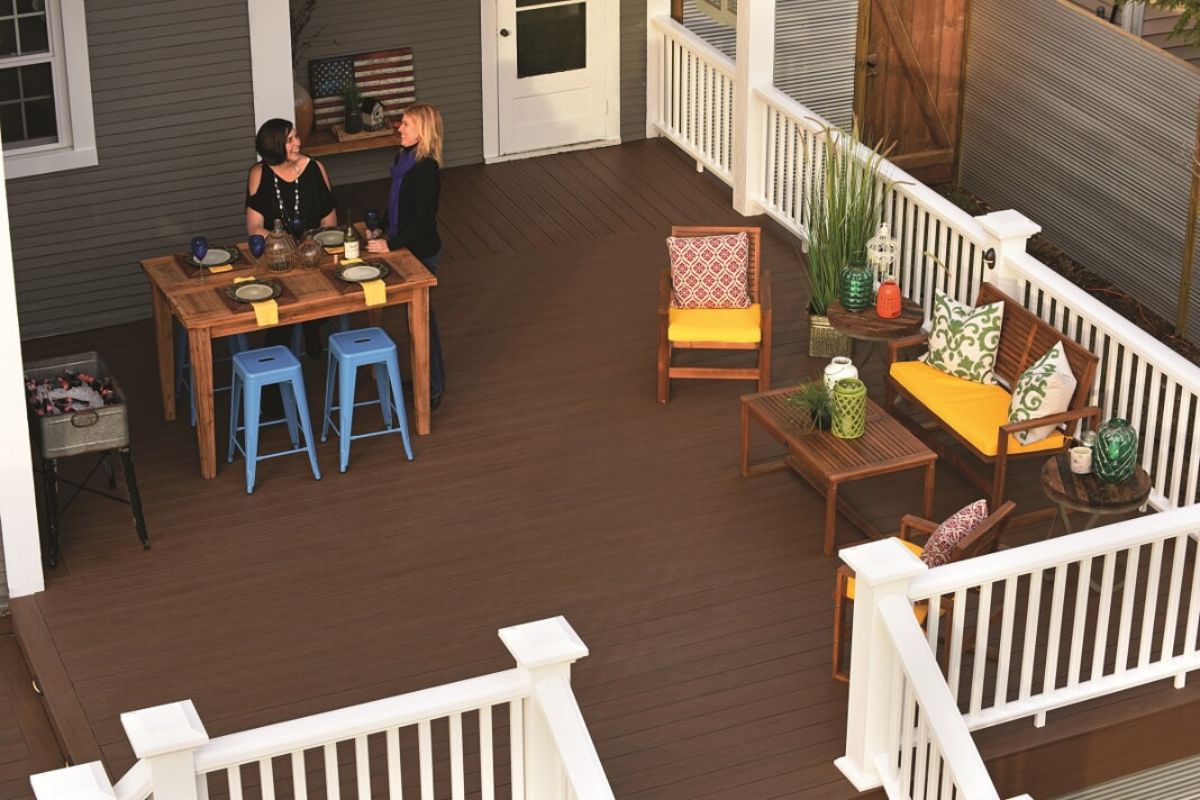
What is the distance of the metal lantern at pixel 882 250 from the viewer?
31.3 feet

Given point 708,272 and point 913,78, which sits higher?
point 913,78

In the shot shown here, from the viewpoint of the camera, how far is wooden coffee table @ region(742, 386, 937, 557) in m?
8.05

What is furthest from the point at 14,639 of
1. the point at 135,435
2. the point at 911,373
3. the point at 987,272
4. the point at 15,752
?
the point at 987,272

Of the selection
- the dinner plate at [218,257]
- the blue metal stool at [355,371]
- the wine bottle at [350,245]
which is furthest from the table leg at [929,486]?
the dinner plate at [218,257]

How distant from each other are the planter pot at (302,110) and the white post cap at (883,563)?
576 centimetres

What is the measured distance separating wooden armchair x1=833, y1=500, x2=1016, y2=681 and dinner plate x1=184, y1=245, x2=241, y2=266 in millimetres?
3404

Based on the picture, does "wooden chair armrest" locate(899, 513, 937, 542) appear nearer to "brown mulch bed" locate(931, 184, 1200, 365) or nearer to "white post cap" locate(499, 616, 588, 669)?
"white post cap" locate(499, 616, 588, 669)

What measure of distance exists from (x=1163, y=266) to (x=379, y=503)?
204 inches

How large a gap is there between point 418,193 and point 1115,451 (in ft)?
11.3

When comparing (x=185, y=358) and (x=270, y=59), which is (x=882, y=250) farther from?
(x=185, y=358)

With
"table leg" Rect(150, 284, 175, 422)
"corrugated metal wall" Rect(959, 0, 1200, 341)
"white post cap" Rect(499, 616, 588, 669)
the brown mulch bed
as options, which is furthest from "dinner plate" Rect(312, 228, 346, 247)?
"corrugated metal wall" Rect(959, 0, 1200, 341)

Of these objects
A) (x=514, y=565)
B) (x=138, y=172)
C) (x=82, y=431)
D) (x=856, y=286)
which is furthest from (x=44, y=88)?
(x=856, y=286)

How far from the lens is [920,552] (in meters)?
7.55

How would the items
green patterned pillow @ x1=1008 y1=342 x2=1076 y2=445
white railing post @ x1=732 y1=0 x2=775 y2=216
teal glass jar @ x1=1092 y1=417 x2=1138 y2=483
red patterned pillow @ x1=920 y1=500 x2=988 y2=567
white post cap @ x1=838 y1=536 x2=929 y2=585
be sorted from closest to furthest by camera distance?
white post cap @ x1=838 y1=536 x2=929 y2=585 < red patterned pillow @ x1=920 y1=500 x2=988 y2=567 < teal glass jar @ x1=1092 y1=417 x2=1138 y2=483 < green patterned pillow @ x1=1008 y1=342 x2=1076 y2=445 < white railing post @ x1=732 y1=0 x2=775 y2=216
